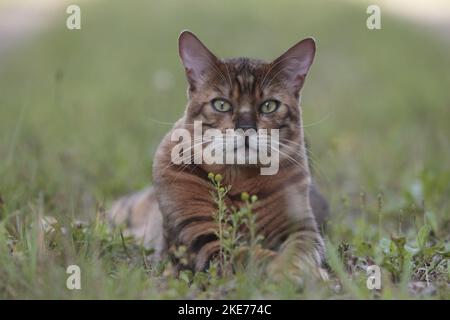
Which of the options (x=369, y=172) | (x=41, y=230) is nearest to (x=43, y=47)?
(x=369, y=172)

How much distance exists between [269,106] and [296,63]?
11.5 inches

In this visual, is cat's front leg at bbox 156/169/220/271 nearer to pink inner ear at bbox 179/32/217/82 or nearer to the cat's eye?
the cat's eye

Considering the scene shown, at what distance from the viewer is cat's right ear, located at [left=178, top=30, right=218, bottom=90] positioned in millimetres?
3297

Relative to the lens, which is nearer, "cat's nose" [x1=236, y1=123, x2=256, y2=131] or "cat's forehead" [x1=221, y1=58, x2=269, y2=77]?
"cat's nose" [x1=236, y1=123, x2=256, y2=131]

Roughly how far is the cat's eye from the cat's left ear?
0.29m

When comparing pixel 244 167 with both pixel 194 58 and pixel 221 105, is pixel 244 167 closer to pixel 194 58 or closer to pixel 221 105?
pixel 221 105

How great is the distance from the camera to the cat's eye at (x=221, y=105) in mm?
3186

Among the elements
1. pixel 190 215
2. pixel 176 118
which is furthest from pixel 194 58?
pixel 176 118

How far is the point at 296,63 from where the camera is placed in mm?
3395

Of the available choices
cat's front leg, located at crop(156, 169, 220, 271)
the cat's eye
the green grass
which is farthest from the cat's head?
the green grass

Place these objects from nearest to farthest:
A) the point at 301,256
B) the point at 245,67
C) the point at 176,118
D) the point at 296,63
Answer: the point at 301,256
the point at 245,67
the point at 296,63
the point at 176,118

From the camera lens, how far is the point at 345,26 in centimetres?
1114
